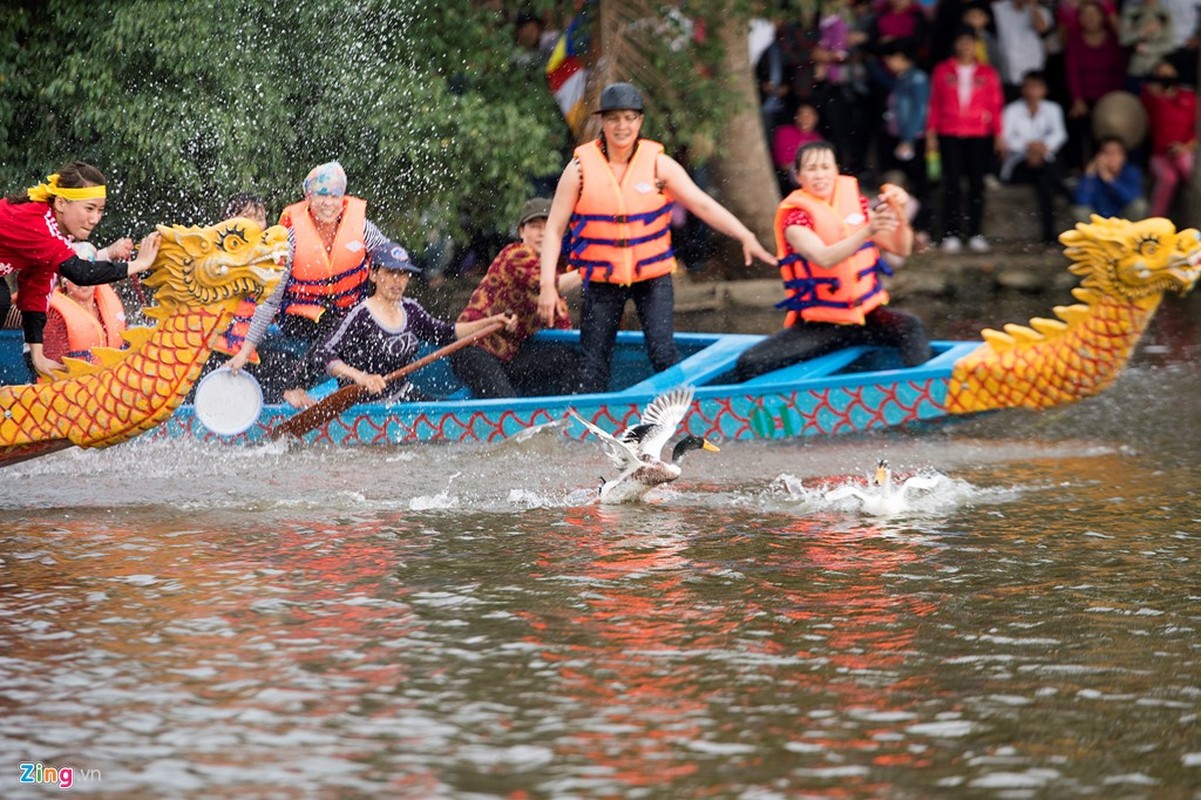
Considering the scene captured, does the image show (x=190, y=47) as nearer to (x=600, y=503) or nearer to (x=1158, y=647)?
(x=600, y=503)

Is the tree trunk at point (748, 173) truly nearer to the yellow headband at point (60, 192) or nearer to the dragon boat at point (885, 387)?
the dragon boat at point (885, 387)

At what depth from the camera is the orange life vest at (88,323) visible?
404 inches

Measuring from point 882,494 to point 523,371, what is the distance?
3214 millimetres

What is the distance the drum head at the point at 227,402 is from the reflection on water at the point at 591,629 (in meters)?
0.24

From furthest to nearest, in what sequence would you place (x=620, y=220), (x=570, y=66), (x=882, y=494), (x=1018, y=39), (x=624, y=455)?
(x=1018, y=39) < (x=570, y=66) < (x=620, y=220) < (x=624, y=455) < (x=882, y=494)

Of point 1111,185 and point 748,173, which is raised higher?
point 748,173

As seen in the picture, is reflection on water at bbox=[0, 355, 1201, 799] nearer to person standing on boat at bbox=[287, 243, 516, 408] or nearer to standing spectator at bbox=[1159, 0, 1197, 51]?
person standing on boat at bbox=[287, 243, 516, 408]

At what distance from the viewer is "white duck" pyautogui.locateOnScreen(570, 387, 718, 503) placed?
8.63m

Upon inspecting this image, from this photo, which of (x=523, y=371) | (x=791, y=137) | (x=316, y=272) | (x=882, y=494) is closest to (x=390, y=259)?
(x=316, y=272)

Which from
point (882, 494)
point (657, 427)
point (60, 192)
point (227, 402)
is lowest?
point (882, 494)

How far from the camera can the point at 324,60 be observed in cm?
1416

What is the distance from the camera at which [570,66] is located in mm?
15406

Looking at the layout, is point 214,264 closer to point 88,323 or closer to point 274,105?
point 88,323

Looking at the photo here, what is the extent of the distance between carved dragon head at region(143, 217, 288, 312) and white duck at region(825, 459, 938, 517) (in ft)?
9.11
